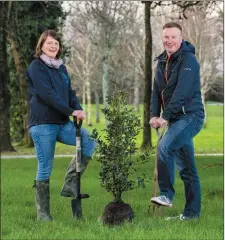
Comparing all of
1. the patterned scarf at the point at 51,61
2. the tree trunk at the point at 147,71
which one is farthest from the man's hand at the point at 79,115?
the tree trunk at the point at 147,71

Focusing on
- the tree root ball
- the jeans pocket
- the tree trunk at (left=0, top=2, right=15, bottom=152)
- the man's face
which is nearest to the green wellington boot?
the tree root ball

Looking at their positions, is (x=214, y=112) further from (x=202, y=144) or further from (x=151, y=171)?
(x=151, y=171)

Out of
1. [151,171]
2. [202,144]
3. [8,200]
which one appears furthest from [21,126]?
[8,200]

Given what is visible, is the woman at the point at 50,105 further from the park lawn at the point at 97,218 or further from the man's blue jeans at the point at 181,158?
the man's blue jeans at the point at 181,158

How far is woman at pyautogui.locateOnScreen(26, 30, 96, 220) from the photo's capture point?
504 centimetres

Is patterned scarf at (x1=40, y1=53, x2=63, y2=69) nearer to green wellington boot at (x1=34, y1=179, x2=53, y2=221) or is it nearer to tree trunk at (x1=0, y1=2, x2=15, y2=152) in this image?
green wellington boot at (x1=34, y1=179, x2=53, y2=221)

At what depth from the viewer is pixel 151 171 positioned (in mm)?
10383

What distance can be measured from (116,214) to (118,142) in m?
0.65

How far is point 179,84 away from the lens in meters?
4.78

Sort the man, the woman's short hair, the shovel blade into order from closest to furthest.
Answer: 1. the man
2. the woman's short hair
3. the shovel blade

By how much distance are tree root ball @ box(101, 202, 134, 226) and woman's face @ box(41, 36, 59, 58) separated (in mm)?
1480

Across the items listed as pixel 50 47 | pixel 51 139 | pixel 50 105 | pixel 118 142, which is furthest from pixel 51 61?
pixel 118 142

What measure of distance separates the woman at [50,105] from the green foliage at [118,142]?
7.5 inches

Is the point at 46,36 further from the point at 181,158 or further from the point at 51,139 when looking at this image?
the point at 181,158
